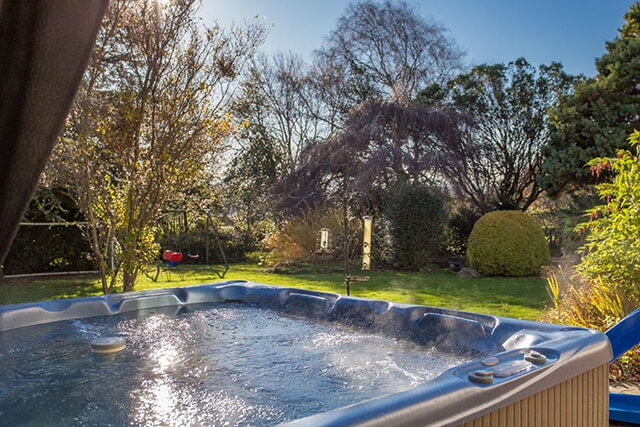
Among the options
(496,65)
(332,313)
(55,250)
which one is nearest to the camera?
(332,313)

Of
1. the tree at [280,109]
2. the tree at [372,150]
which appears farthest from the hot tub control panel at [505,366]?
the tree at [280,109]

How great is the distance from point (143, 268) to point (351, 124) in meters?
8.06

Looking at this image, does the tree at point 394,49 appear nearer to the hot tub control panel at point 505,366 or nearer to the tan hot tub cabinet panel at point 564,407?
the tan hot tub cabinet panel at point 564,407

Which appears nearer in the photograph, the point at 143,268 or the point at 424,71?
the point at 143,268

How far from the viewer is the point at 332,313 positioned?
4.20m

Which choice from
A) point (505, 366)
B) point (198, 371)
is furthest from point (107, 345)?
point (505, 366)

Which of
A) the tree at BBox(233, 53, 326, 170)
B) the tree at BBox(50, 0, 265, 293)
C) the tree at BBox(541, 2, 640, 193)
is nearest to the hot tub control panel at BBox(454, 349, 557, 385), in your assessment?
the tree at BBox(50, 0, 265, 293)

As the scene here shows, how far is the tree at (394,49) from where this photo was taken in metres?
16.1

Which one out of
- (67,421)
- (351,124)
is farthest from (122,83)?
(351,124)

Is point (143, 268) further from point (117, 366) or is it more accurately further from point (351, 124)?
point (351, 124)

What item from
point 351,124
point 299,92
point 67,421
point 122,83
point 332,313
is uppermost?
point 299,92

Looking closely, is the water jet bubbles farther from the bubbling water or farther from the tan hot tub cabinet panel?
the tan hot tub cabinet panel

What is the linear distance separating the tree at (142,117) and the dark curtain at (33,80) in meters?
4.82

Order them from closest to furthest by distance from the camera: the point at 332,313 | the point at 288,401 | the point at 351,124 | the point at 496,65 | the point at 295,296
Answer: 1. the point at 288,401
2. the point at 332,313
3. the point at 295,296
4. the point at 351,124
5. the point at 496,65
